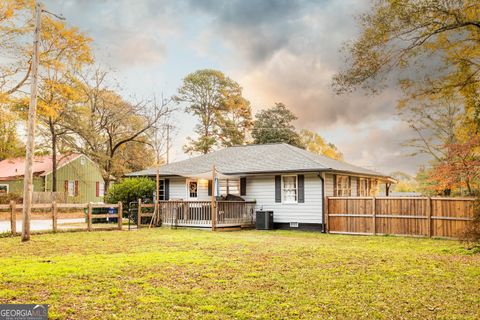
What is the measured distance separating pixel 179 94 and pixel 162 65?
19.4m

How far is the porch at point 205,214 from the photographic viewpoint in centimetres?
2103

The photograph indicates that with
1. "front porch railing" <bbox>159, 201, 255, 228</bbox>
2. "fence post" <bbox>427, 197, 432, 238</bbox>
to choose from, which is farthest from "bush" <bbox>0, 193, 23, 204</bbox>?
"fence post" <bbox>427, 197, 432, 238</bbox>

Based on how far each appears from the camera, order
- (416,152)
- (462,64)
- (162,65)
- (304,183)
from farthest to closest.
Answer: (416,152) < (162,65) < (304,183) < (462,64)

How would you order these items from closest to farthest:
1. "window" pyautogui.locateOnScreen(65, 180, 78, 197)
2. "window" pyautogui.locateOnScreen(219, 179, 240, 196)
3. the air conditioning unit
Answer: the air conditioning unit < "window" pyautogui.locateOnScreen(219, 179, 240, 196) < "window" pyautogui.locateOnScreen(65, 180, 78, 197)

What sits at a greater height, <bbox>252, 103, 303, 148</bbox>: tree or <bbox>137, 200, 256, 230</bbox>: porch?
<bbox>252, 103, 303, 148</bbox>: tree

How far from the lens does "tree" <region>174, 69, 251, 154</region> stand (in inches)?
1873

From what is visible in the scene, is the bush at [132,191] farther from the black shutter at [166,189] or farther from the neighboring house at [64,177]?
the neighboring house at [64,177]

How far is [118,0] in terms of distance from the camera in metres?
19.5

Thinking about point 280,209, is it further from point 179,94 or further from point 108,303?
point 179,94

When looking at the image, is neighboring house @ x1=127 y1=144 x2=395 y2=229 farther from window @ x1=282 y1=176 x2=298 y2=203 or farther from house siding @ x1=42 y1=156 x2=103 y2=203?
house siding @ x1=42 y1=156 x2=103 y2=203

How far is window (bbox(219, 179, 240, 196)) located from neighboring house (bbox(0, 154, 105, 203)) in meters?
20.7

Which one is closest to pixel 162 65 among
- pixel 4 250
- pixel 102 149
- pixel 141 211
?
pixel 141 211

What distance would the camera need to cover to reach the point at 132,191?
81.7 ft

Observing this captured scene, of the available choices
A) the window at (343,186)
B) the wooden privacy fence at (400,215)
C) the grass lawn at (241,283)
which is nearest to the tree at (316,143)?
the window at (343,186)
